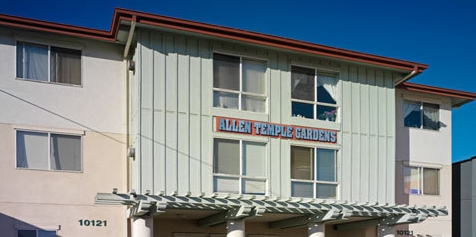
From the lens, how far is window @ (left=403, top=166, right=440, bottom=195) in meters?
20.2

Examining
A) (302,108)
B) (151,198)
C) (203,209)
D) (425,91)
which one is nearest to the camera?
(151,198)

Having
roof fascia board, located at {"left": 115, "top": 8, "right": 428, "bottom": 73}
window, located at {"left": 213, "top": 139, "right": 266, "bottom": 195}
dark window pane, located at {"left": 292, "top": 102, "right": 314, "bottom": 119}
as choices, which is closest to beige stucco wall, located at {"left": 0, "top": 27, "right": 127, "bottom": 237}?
roof fascia board, located at {"left": 115, "top": 8, "right": 428, "bottom": 73}

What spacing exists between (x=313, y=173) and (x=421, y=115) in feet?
20.6

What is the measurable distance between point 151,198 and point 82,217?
2.75 m

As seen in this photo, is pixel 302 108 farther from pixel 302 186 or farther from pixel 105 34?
pixel 105 34

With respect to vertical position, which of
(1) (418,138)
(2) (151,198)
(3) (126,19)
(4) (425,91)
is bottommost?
(2) (151,198)

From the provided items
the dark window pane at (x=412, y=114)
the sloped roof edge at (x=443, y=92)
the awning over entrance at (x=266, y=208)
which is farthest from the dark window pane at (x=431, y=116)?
the awning over entrance at (x=266, y=208)

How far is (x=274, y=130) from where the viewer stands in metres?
16.5

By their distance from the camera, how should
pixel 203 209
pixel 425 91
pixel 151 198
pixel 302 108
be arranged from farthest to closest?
pixel 425 91 → pixel 302 108 → pixel 203 209 → pixel 151 198

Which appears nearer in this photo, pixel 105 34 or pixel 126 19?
pixel 126 19

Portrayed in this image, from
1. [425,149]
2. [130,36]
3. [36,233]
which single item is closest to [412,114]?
[425,149]

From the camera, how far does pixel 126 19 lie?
1455 centimetres

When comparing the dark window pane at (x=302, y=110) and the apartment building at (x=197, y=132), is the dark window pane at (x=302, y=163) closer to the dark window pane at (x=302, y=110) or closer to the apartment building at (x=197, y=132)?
the apartment building at (x=197, y=132)

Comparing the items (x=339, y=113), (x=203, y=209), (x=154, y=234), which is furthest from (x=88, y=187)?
(x=339, y=113)
